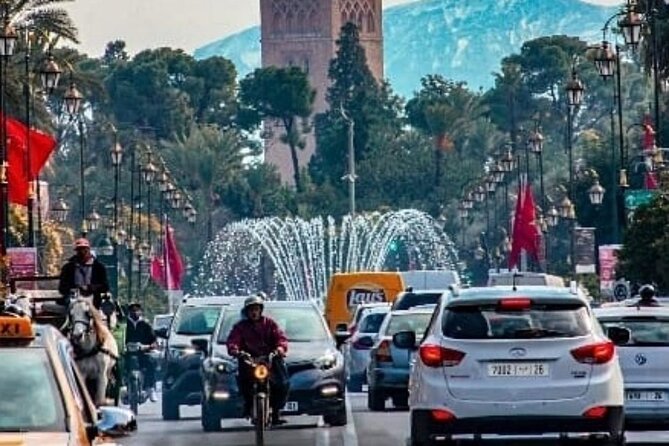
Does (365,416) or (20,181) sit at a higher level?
(20,181)

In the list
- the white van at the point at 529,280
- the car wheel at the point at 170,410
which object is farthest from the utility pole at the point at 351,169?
the car wheel at the point at 170,410

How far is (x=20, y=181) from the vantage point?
57.7m

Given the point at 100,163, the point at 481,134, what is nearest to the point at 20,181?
the point at 100,163

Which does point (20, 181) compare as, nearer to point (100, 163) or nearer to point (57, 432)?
point (57, 432)

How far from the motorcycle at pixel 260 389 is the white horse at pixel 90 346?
152cm

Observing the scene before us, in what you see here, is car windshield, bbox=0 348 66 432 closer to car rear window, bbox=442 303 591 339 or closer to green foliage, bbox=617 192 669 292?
car rear window, bbox=442 303 591 339

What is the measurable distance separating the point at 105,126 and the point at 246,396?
13970 cm

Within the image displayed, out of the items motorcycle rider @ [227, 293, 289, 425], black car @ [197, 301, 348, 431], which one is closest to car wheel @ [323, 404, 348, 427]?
black car @ [197, 301, 348, 431]

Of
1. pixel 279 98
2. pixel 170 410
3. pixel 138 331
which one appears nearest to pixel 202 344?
pixel 170 410

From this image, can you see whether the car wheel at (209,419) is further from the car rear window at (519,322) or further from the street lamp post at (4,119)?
the street lamp post at (4,119)

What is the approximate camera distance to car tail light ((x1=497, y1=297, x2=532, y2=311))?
22.1 metres

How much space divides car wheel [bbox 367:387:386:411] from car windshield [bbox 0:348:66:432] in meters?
22.3

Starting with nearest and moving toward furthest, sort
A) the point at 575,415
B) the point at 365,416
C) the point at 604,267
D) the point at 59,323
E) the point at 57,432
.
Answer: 1. the point at 57,432
2. the point at 575,415
3. the point at 59,323
4. the point at 365,416
5. the point at 604,267

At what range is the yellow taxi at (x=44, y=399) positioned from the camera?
13.7 m
